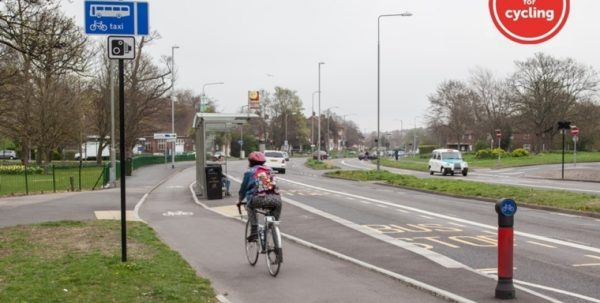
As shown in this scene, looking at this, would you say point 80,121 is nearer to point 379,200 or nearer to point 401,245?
point 379,200

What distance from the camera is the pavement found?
7.14 m

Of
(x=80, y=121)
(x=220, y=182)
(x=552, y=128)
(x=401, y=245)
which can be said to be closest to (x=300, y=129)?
(x=552, y=128)

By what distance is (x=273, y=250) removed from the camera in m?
8.20

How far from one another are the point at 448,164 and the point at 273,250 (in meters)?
37.5

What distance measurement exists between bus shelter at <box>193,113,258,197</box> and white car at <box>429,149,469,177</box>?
2393cm

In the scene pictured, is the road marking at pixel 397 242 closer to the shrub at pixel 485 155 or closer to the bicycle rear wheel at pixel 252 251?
the bicycle rear wheel at pixel 252 251

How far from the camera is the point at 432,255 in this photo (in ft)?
32.5

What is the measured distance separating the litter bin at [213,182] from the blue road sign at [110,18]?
1391 centimetres

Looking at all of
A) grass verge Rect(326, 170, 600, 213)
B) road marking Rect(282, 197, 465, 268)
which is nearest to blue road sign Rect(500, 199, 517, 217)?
road marking Rect(282, 197, 465, 268)

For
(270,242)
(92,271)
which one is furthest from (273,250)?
(92,271)

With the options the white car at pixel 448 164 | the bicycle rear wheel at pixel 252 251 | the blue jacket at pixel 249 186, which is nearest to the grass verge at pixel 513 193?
the bicycle rear wheel at pixel 252 251

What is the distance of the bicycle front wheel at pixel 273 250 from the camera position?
26.6 feet

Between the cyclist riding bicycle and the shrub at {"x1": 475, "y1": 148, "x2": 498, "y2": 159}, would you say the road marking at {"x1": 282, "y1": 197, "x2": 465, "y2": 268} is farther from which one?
the shrub at {"x1": 475, "y1": 148, "x2": 498, "y2": 159}

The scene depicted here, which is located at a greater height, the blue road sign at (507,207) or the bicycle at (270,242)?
the blue road sign at (507,207)
